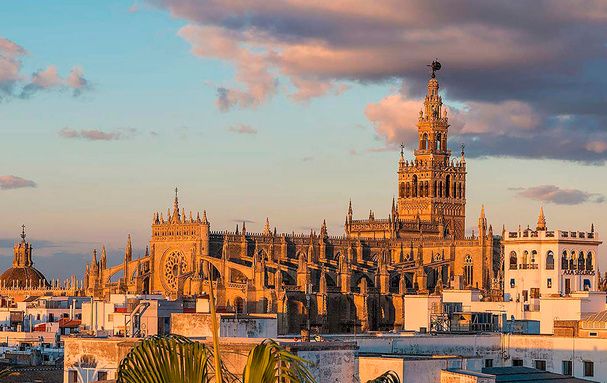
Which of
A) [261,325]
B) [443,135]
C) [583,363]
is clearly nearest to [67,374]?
[261,325]

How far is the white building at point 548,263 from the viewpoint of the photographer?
87.1 metres

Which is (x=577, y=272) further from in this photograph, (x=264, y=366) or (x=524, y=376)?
(x=264, y=366)

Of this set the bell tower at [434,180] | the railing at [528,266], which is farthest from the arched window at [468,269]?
the railing at [528,266]

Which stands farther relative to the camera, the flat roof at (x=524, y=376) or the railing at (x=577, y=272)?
the railing at (x=577, y=272)

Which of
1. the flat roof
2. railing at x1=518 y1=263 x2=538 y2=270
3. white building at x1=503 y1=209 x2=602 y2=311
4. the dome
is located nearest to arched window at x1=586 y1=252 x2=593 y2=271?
white building at x1=503 y1=209 x2=602 y2=311

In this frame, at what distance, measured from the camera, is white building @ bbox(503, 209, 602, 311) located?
87.1 metres

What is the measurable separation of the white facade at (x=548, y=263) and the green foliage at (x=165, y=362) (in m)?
75.6

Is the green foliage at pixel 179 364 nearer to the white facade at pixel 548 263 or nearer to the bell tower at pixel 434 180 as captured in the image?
the white facade at pixel 548 263

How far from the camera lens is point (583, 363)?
166 ft

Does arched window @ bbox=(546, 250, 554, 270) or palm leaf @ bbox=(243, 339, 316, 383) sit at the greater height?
arched window @ bbox=(546, 250, 554, 270)

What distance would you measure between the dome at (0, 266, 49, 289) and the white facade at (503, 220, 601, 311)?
76769 millimetres

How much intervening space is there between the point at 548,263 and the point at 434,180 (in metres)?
67.8

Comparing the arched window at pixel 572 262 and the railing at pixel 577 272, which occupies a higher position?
the arched window at pixel 572 262

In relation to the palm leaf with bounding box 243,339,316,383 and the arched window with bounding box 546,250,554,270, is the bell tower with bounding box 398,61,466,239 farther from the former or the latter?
the palm leaf with bounding box 243,339,316,383
